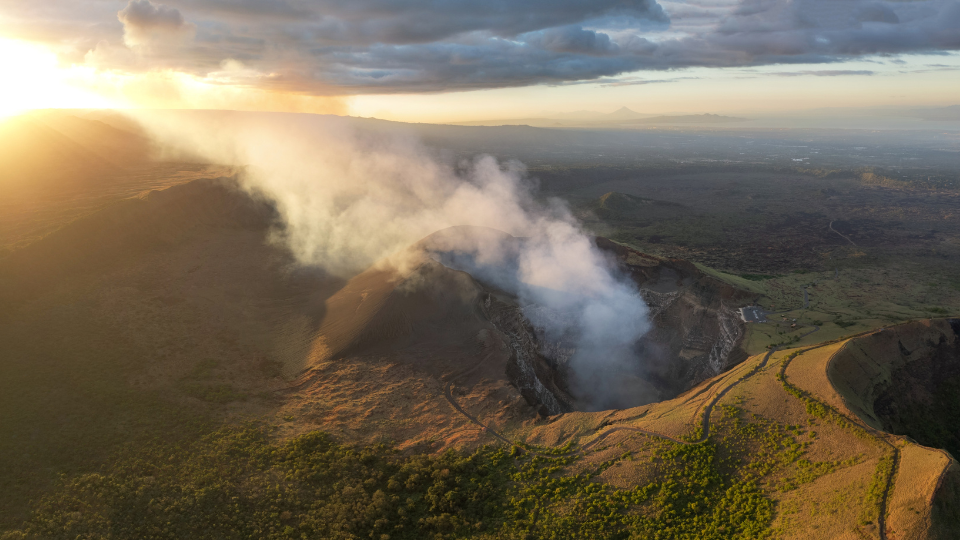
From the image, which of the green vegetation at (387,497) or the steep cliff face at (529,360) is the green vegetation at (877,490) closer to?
the green vegetation at (387,497)

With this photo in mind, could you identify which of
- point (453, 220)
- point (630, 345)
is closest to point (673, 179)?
point (453, 220)

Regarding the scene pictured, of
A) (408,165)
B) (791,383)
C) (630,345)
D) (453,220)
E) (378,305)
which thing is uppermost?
(408,165)

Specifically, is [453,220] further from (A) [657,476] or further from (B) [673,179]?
(B) [673,179]

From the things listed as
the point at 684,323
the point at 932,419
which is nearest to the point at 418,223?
the point at 684,323

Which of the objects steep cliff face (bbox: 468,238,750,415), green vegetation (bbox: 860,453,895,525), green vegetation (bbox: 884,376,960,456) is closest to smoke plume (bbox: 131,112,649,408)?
steep cliff face (bbox: 468,238,750,415)

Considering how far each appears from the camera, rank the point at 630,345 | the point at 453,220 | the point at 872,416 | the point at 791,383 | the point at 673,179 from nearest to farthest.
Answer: the point at 872,416
the point at 791,383
the point at 630,345
the point at 453,220
the point at 673,179

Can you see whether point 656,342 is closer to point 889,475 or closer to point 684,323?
point 684,323
